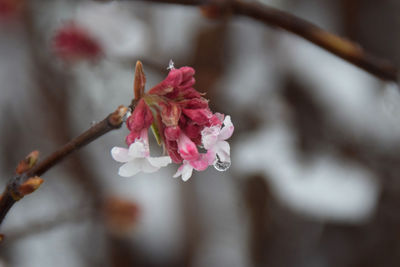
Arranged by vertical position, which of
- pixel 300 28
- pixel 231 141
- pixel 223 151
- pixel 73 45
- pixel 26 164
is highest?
pixel 300 28

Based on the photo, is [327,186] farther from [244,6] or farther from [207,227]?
[244,6]

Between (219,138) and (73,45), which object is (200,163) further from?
(73,45)

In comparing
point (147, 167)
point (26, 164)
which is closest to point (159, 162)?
point (147, 167)

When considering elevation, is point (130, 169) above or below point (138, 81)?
below

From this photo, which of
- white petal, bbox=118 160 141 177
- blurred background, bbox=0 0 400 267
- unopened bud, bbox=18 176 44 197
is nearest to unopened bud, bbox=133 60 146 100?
white petal, bbox=118 160 141 177

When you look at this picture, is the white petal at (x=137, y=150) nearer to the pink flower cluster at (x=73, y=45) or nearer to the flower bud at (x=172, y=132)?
the flower bud at (x=172, y=132)

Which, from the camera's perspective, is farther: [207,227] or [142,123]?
[207,227]

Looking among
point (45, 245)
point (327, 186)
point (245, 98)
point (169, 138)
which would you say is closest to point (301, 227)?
point (327, 186)
